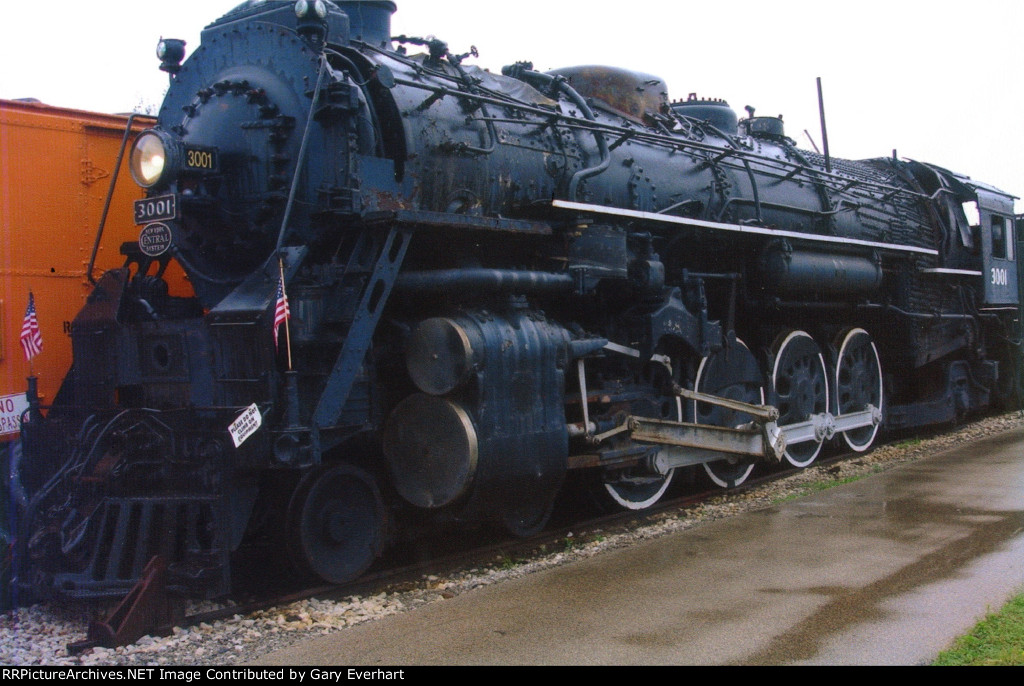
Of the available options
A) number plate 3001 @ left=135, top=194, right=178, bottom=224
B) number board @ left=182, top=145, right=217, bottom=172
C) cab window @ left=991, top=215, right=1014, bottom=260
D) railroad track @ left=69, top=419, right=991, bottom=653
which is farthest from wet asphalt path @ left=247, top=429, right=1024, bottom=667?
cab window @ left=991, top=215, right=1014, bottom=260

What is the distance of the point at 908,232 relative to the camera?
38.5ft

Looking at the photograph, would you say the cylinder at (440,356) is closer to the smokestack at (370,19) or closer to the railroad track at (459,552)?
the railroad track at (459,552)

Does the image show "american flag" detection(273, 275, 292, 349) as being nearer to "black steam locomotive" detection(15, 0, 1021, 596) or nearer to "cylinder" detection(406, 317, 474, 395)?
"black steam locomotive" detection(15, 0, 1021, 596)

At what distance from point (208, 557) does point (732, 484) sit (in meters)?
5.21

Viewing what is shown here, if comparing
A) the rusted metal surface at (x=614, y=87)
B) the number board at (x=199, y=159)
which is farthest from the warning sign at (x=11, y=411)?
the rusted metal surface at (x=614, y=87)

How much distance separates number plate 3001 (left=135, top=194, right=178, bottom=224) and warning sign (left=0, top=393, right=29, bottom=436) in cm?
151

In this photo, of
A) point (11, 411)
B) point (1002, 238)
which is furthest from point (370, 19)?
point (1002, 238)

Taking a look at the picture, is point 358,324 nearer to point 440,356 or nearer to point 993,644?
point 440,356

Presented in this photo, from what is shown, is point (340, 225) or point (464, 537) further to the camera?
point (464, 537)

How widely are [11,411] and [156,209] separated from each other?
1802mm

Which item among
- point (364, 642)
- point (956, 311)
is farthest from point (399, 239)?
point (956, 311)

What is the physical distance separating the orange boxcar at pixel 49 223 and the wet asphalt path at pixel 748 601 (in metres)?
3.35

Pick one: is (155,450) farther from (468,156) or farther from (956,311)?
(956,311)

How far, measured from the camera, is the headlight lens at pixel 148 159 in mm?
5492
